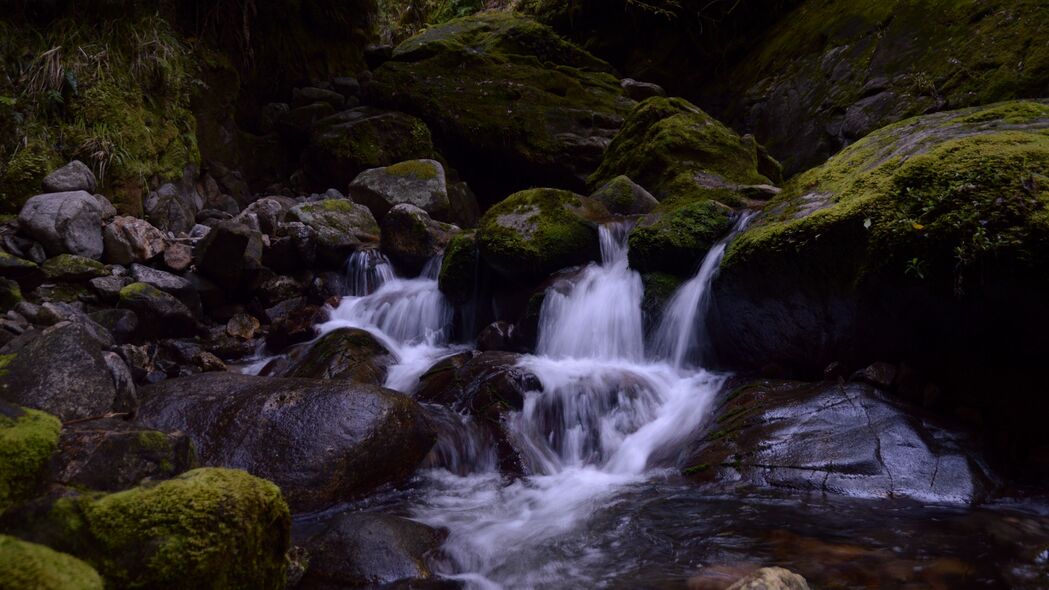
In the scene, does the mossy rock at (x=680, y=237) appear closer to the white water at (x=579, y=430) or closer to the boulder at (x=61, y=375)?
the white water at (x=579, y=430)

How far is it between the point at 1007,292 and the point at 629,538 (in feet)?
8.46

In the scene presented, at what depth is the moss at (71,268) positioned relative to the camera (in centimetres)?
661

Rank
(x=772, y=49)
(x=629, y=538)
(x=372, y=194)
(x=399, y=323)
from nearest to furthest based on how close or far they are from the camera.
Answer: (x=629, y=538)
(x=399, y=323)
(x=372, y=194)
(x=772, y=49)

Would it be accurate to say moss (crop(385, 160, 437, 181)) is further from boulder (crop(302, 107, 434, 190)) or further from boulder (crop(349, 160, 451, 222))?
boulder (crop(302, 107, 434, 190))

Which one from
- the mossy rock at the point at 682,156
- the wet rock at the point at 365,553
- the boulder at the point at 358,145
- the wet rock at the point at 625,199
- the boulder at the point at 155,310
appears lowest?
the wet rock at the point at 365,553

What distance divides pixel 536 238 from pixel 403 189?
4100 millimetres

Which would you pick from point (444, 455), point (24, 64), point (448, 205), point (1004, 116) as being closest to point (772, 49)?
point (448, 205)

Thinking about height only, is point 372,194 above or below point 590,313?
above

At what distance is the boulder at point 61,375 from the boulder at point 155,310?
284 cm

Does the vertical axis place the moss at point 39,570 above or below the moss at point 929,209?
below

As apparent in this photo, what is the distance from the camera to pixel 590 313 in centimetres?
664

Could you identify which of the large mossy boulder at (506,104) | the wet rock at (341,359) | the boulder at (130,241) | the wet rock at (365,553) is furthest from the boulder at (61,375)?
the large mossy boulder at (506,104)

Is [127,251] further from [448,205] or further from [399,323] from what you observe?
[448,205]

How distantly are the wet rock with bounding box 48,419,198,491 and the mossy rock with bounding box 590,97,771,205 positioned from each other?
6512 millimetres
